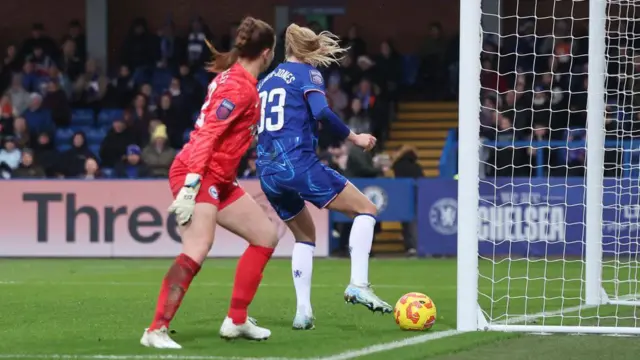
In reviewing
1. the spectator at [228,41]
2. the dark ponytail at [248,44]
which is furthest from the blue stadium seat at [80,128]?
the dark ponytail at [248,44]

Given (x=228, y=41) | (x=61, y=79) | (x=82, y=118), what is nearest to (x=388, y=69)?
(x=228, y=41)

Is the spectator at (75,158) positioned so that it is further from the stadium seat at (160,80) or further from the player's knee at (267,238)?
the player's knee at (267,238)

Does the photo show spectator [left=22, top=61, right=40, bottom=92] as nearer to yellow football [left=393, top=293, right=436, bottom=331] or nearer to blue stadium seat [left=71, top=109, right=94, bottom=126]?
blue stadium seat [left=71, top=109, right=94, bottom=126]

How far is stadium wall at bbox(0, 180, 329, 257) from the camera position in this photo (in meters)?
18.9

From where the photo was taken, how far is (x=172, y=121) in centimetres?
2331

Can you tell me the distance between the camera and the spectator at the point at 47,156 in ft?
68.1

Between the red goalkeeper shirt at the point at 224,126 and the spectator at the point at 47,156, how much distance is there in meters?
13.2

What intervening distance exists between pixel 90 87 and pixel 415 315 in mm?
17668

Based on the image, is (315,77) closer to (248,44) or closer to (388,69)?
(248,44)

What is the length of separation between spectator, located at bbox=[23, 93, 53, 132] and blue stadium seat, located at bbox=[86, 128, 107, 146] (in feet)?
3.04

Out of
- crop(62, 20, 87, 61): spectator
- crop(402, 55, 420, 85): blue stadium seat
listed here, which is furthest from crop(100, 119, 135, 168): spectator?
crop(402, 55, 420, 85): blue stadium seat

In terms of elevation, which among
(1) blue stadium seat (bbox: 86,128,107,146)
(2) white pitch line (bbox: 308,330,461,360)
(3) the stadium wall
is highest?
(1) blue stadium seat (bbox: 86,128,107,146)

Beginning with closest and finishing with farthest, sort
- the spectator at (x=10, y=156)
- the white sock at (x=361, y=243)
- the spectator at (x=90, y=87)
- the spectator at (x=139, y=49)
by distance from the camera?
the white sock at (x=361, y=243)
the spectator at (x=10, y=156)
the spectator at (x=90, y=87)
the spectator at (x=139, y=49)

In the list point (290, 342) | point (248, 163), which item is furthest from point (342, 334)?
point (248, 163)
